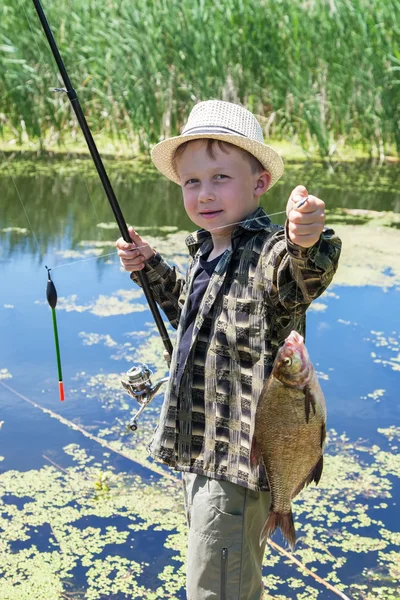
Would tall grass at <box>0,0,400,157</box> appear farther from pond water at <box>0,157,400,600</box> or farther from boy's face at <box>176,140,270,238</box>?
boy's face at <box>176,140,270,238</box>

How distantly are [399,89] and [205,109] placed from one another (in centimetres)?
594

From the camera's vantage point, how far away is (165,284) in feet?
7.84

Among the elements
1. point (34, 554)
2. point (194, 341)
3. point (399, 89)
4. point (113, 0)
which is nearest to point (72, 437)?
point (34, 554)

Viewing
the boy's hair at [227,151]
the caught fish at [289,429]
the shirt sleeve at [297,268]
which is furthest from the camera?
the boy's hair at [227,151]

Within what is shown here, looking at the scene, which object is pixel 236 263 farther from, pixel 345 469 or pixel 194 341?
pixel 345 469

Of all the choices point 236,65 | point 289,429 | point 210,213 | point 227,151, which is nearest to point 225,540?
point 289,429

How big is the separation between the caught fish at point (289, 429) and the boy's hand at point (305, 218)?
Answer: 0.18 m

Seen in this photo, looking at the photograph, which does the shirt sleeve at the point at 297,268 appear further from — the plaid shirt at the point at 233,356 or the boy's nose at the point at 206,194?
the boy's nose at the point at 206,194

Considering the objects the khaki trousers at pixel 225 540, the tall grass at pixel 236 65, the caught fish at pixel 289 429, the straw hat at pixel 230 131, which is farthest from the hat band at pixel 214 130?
the tall grass at pixel 236 65

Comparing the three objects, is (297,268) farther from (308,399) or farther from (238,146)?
(238,146)

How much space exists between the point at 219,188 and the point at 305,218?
372mm

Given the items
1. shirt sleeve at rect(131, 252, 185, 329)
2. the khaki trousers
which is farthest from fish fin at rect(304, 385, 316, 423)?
shirt sleeve at rect(131, 252, 185, 329)

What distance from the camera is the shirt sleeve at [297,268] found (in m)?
1.77

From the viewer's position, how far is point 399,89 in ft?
25.1
